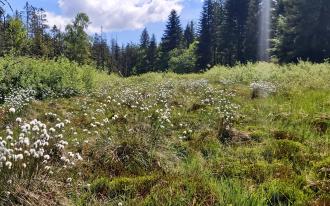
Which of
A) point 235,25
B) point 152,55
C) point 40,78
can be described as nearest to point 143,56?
point 152,55

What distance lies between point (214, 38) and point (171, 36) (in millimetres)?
15484

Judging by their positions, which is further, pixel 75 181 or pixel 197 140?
pixel 197 140

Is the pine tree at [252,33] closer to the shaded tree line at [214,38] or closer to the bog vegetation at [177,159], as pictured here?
the shaded tree line at [214,38]

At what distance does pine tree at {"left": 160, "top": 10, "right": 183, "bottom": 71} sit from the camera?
265 ft

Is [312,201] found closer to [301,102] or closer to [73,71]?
[301,102]

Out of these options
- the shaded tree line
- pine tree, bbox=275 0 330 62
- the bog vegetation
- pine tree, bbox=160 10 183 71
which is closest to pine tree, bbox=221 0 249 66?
the shaded tree line

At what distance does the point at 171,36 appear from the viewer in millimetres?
81000

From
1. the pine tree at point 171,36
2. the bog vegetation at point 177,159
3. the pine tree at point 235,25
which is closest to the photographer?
the bog vegetation at point 177,159

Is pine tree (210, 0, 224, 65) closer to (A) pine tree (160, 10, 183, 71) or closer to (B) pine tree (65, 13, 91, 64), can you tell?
(A) pine tree (160, 10, 183, 71)

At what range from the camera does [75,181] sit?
511cm

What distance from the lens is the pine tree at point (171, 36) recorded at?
80688 mm

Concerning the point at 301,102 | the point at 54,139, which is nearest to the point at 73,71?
the point at 301,102

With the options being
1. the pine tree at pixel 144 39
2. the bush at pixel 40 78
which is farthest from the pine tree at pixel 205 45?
the bush at pixel 40 78

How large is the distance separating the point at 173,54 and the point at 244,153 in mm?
72344
